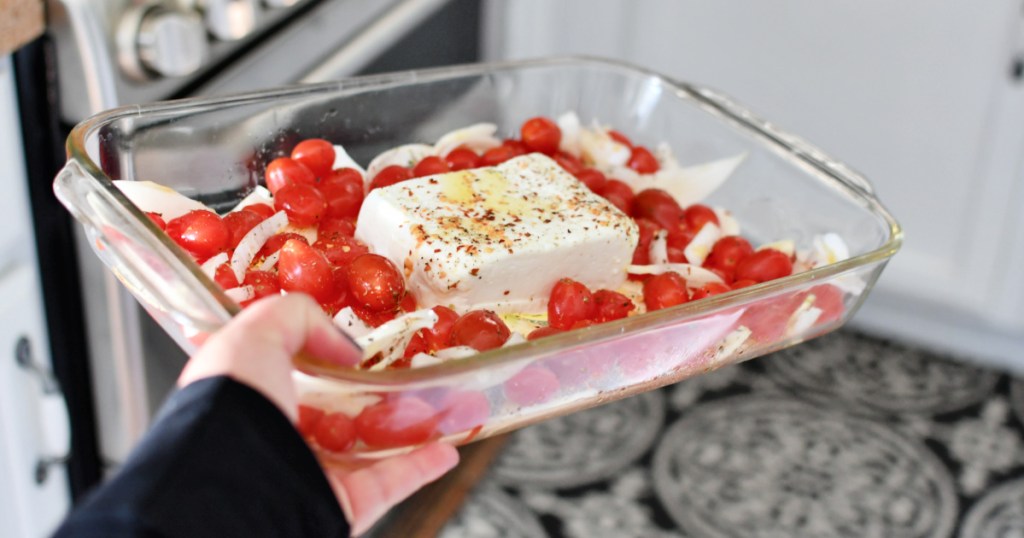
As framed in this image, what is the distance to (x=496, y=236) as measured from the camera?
76 cm

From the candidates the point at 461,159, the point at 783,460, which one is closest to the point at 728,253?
the point at 461,159

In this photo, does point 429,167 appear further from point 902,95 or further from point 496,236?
point 902,95

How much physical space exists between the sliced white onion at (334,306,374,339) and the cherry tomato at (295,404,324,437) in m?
0.09

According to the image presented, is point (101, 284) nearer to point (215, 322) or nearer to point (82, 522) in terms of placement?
point (215, 322)

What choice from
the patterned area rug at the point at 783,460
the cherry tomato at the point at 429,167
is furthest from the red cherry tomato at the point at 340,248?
the patterned area rug at the point at 783,460

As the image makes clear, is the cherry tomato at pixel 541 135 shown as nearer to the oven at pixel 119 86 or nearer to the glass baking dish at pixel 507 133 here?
the glass baking dish at pixel 507 133

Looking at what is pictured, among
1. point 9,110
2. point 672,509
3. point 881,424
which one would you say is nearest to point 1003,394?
point 881,424

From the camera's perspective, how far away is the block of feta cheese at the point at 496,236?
2.43 feet

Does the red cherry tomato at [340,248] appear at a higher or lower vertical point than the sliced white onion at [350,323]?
higher

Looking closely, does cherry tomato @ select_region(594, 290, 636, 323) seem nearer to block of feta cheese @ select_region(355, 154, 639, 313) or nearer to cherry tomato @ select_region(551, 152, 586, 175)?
block of feta cheese @ select_region(355, 154, 639, 313)

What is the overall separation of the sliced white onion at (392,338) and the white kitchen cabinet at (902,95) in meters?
1.36

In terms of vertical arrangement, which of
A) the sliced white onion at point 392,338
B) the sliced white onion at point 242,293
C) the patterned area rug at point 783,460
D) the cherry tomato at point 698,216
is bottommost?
the patterned area rug at point 783,460

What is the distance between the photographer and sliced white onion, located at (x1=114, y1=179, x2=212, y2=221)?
736 mm

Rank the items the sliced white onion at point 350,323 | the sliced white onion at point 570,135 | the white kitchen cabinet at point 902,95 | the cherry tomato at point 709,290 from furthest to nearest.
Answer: the white kitchen cabinet at point 902,95
the sliced white onion at point 570,135
the cherry tomato at point 709,290
the sliced white onion at point 350,323
